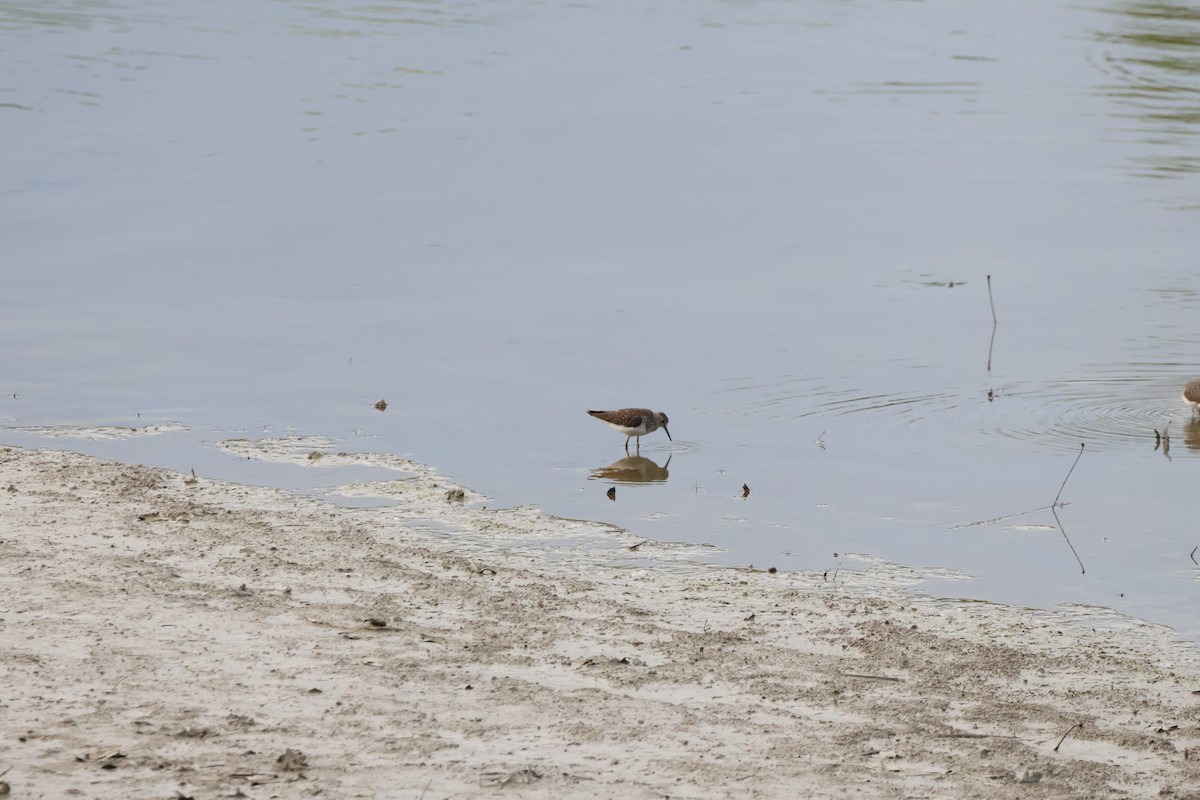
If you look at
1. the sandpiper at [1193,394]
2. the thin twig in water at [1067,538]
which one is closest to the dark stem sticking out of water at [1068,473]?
the thin twig in water at [1067,538]

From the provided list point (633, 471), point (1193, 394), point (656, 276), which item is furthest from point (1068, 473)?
point (656, 276)

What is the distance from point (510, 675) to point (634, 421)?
13.9 feet

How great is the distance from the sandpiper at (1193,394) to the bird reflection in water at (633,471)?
3.93 meters

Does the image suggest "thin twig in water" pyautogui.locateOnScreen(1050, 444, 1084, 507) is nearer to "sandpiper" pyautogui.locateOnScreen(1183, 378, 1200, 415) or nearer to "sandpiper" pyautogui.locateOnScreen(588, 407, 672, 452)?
"sandpiper" pyautogui.locateOnScreen(1183, 378, 1200, 415)

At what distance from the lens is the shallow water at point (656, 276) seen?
989 centimetres

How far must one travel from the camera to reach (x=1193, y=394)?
1145cm

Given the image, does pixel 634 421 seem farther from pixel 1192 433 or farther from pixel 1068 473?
pixel 1192 433

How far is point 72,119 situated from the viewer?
22.1m

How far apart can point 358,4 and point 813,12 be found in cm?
978

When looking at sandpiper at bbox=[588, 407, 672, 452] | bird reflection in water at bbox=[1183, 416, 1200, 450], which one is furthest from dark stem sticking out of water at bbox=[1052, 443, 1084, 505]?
sandpiper at bbox=[588, 407, 672, 452]

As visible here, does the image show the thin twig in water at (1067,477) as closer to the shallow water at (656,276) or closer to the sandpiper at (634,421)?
A: the shallow water at (656,276)

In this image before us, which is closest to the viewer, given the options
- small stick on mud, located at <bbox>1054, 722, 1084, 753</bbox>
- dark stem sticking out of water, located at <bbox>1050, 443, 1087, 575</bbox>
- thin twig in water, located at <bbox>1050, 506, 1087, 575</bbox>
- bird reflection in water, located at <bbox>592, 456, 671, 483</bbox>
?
small stick on mud, located at <bbox>1054, 722, 1084, 753</bbox>

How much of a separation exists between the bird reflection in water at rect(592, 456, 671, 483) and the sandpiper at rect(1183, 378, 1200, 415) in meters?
3.93

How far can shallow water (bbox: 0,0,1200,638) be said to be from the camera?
9891 mm
